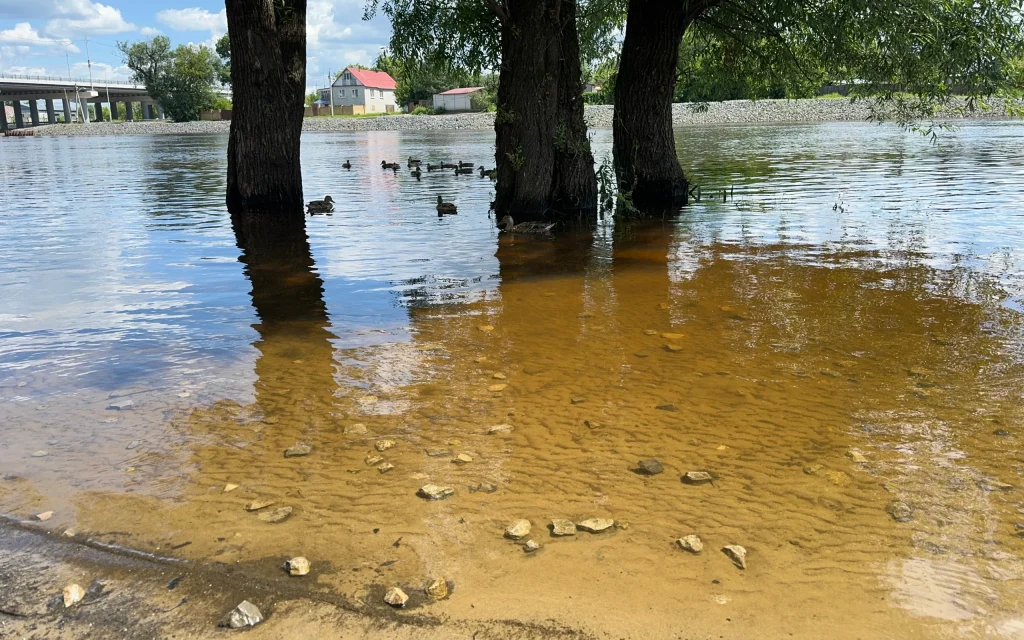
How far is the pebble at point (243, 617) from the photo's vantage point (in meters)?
3.13

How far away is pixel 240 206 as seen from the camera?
1672cm

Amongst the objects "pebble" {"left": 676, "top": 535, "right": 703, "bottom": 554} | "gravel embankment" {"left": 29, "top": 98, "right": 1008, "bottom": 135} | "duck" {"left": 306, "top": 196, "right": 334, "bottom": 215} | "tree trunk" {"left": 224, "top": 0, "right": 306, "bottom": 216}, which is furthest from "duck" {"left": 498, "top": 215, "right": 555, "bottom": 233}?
"gravel embankment" {"left": 29, "top": 98, "right": 1008, "bottom": 135}

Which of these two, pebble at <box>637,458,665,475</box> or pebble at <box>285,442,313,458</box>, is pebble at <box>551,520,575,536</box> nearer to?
pebble at <box>637,458,665,475</box>

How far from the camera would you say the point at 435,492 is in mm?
4215

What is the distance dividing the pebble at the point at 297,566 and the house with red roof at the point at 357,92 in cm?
15914

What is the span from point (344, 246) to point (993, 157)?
22993 mm

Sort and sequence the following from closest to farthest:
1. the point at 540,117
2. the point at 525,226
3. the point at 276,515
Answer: the point at 276,515, the point at 525,226, the point at 540,117

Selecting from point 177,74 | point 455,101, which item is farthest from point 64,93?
point 455,101

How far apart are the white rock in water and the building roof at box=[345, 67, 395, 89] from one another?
6515 inches

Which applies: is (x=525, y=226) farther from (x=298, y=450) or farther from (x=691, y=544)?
(x=691, y=544)

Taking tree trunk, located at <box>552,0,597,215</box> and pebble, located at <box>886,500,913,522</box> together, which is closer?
pebble, located at <box>886,500,913,522</box>

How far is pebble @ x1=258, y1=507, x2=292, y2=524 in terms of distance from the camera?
13.1ft

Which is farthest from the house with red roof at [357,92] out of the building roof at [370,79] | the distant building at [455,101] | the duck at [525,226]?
the duck at [525,226]

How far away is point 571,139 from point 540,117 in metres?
0.97
